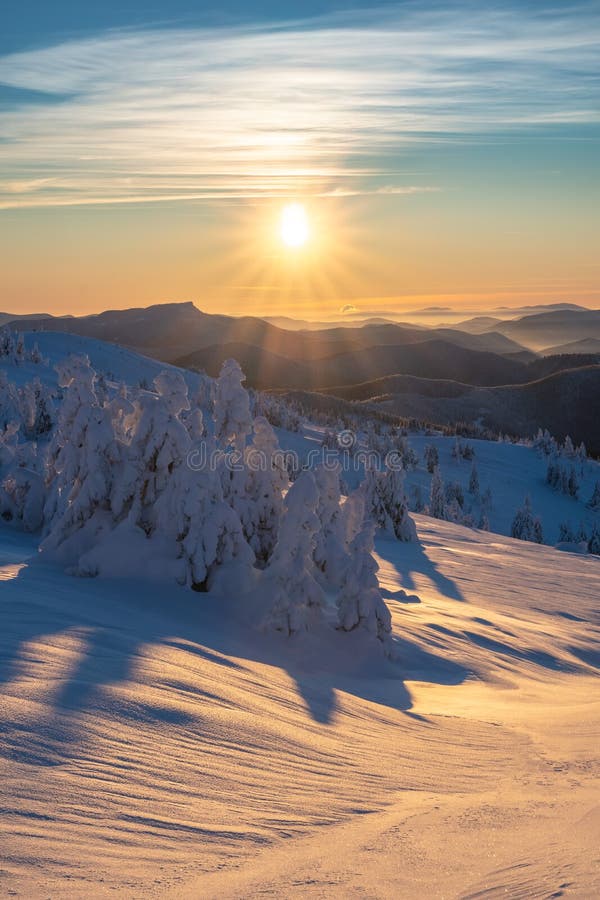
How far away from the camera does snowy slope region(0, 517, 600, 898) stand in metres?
3.94

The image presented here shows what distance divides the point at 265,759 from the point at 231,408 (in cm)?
1148

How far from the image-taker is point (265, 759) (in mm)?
5719

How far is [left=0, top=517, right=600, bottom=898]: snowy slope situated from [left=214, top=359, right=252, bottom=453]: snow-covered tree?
239 inches

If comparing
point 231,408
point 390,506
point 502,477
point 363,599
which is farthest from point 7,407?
point 502,477

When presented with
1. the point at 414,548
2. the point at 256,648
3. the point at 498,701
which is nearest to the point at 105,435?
the point at 256,648

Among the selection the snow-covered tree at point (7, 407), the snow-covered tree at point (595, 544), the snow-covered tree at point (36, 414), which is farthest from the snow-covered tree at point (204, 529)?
the snow-covered tree at point (595, 544)

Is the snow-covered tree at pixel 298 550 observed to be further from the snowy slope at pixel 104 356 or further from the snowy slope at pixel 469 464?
the snowy slope at pixel 104 356

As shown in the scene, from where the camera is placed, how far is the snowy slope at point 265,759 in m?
3.94

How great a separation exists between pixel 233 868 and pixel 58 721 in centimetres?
182

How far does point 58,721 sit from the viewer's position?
17.2 ft

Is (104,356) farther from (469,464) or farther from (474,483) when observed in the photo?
(474,483)

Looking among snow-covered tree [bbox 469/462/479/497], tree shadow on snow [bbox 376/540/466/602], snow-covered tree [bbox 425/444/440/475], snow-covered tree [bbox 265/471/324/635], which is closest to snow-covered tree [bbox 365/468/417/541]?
tree shadow on snow [bbox 376/540/466/602]

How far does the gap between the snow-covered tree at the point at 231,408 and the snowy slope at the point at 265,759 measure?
20.0 feet

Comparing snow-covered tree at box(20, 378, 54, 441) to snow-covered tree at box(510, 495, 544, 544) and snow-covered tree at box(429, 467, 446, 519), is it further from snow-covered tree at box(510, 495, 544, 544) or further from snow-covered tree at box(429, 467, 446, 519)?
snow-covered tree at box(510, 495, 544, 544)
